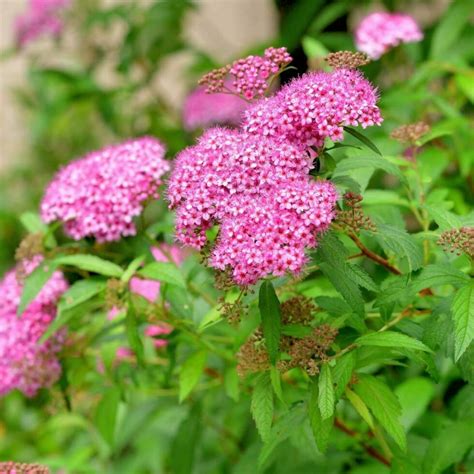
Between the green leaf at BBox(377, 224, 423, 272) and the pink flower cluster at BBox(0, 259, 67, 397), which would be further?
the pink flower cluster at BBox(0, 259, 67, 397)

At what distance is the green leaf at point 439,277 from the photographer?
158cm

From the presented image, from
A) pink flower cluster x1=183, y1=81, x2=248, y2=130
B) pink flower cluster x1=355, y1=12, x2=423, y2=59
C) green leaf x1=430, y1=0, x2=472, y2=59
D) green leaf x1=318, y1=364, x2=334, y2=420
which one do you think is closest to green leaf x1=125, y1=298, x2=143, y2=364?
green leaf x1=318, y1=364, x2=334, y2=420

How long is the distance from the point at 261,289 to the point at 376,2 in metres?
3.28

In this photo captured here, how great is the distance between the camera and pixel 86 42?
18.4 ft

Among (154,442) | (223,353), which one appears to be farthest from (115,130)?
(223,353)

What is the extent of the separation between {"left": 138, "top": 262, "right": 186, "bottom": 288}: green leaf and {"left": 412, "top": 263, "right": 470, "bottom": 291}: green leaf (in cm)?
50

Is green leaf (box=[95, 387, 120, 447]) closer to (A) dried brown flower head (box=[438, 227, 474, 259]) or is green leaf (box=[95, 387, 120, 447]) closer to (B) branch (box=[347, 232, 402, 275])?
(B) branch (box=[347, 232, 402, 275])

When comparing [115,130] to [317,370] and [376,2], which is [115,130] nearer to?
[376,2]

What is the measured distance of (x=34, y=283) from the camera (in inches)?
80.0

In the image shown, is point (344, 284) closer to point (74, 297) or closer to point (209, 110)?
point (74, 297)

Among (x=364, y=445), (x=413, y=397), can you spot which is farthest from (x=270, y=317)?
(x=413, y=397)

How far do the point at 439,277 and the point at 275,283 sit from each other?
290 mm

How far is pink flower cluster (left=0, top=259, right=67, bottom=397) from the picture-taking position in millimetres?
2213

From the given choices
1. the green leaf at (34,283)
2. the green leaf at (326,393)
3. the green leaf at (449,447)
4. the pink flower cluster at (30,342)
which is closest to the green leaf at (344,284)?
the green leaf at (326,393)
